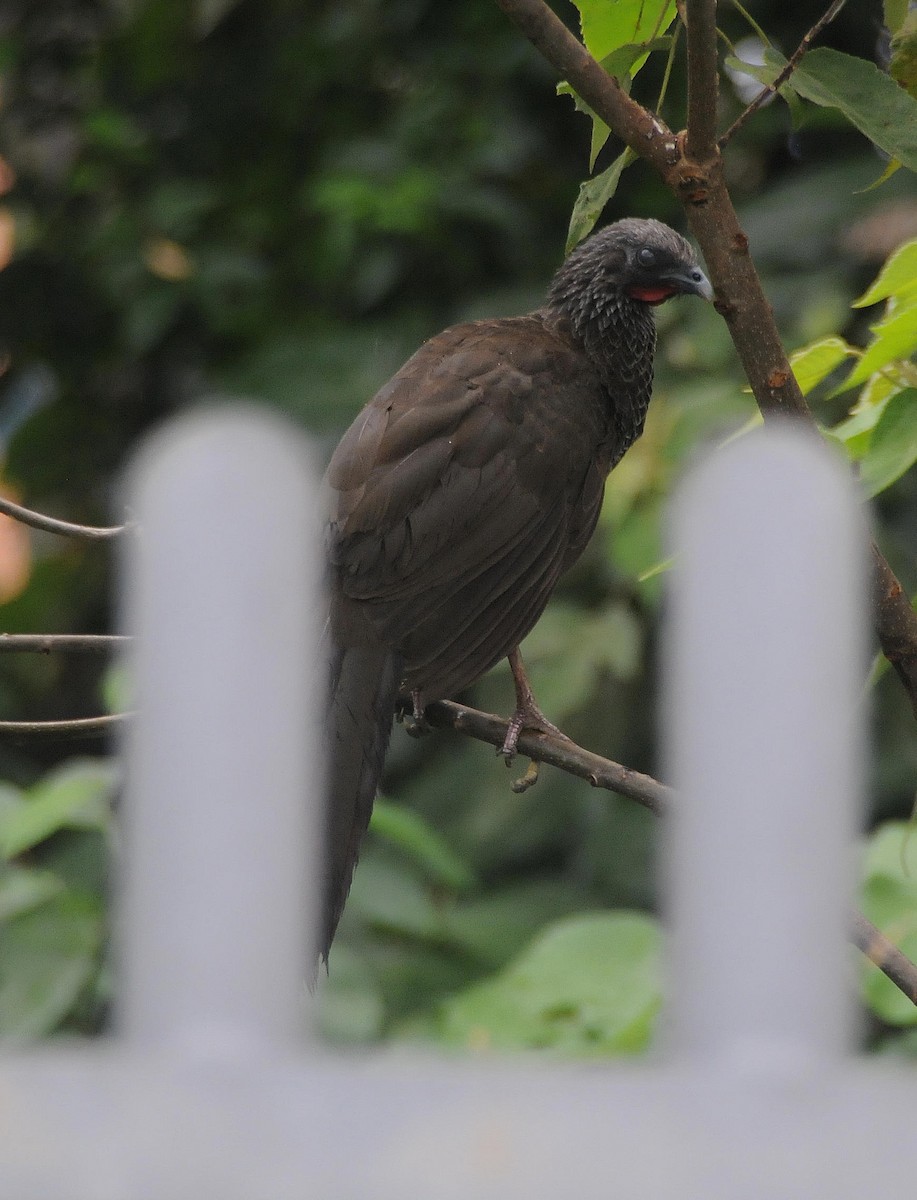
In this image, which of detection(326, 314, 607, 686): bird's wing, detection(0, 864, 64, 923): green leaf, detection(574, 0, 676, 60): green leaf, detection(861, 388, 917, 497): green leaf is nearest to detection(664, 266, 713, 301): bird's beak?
detection(326, 314, 607, 686): bird's wing

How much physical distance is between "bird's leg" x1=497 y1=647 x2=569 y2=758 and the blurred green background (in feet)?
1.28

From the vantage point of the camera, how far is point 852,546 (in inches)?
25.0

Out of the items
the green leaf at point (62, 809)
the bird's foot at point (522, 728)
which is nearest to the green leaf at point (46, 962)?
the green leaf at point (62, 809)

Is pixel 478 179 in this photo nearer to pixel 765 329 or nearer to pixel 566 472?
pixel 566 472

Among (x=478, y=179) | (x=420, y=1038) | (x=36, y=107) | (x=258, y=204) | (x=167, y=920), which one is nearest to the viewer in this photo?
(x=167, y=920)

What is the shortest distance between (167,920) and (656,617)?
11.9ft

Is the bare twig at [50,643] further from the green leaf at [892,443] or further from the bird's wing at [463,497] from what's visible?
the green leaf at [892,443]

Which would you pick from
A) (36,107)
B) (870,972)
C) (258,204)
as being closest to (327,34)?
(258,204)

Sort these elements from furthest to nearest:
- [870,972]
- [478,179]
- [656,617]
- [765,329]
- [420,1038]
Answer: [478,179], [656,617], [420,1038], [870,972], [765,329]

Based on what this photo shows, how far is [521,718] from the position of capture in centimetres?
279

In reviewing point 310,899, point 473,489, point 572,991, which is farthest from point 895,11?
point 572,991

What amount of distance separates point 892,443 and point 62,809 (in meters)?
1.87

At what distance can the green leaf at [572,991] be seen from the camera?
2.82 meters

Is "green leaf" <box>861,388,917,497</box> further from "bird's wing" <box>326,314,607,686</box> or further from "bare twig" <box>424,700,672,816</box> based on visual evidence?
"bird's wing" <box>326,314,607,686</box>
